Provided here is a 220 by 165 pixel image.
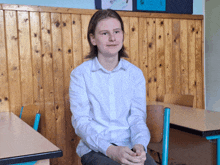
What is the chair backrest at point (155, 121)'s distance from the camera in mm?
1591

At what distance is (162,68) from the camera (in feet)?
10.7

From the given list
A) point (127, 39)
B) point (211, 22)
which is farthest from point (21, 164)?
point (211, 22)

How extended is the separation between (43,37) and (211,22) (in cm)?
242

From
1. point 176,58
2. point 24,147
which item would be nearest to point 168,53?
point 176,58

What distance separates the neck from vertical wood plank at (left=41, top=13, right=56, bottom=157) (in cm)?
123

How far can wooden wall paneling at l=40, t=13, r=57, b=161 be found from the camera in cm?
268

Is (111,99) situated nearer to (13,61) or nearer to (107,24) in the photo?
(107,24)

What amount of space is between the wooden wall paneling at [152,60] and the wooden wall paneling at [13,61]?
1.50 metres

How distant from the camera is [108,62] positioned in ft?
5.25

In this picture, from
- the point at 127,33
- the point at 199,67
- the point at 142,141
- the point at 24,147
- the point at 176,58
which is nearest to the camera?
the point at 24,147

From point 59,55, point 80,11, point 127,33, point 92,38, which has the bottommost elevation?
point 59,55

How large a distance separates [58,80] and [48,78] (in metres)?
0.10

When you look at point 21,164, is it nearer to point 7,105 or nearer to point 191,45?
point 7,105

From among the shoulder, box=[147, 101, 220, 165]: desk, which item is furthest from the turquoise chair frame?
the shoulder
